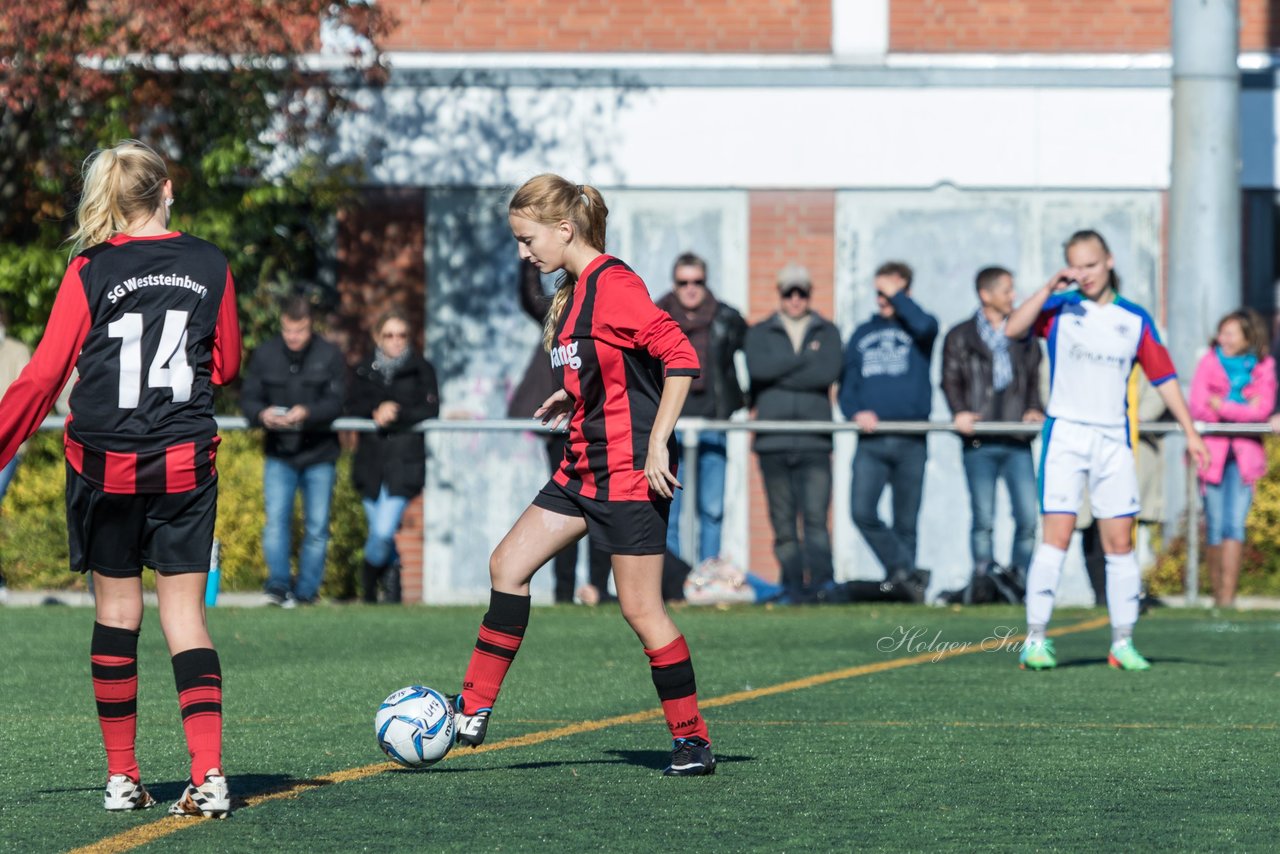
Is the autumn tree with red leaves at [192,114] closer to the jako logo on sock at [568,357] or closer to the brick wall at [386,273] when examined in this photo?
the brick wall at [386,273]

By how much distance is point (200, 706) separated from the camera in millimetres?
5754

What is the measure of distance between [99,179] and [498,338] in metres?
12.9

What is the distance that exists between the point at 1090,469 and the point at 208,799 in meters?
5.26

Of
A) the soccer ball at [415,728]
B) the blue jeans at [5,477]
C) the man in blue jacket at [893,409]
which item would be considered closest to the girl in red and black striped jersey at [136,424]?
the soccer ball at [415,728]

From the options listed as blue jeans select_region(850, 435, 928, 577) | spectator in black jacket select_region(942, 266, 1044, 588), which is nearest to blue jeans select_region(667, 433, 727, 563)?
blue jeans select_region(850, 435, 928, 577)

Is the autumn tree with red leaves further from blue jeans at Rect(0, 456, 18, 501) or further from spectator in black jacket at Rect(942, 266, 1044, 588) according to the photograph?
spectator in black jacket at Rect(942, 266, 1044, 588)

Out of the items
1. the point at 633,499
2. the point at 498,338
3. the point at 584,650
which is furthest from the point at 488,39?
the point at 633,499

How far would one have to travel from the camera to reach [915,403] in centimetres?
1423

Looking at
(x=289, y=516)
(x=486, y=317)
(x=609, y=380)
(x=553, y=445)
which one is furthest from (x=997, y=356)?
(x=609, y=380)

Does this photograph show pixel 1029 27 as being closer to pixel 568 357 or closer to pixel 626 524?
pixel 568 357

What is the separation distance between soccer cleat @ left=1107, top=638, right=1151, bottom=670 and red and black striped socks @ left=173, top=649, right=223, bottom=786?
5500 mm

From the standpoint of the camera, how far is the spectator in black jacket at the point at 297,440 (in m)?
13.9

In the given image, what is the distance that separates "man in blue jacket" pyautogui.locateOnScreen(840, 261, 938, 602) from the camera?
14086 millimetres

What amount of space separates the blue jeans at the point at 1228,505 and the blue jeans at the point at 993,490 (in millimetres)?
1100
